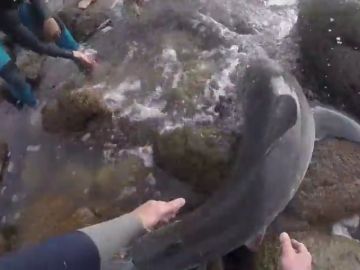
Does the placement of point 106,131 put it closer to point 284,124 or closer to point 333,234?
point 284,124

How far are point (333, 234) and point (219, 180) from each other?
37.2 inches

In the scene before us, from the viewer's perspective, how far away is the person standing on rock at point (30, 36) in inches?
185

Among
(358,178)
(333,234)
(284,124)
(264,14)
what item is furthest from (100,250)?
(264,14)

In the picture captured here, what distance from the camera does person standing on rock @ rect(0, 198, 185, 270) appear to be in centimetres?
223

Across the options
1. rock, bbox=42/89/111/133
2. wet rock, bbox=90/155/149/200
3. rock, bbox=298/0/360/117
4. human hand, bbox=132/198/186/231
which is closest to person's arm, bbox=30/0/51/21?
rock, bbox=42/89/111/133

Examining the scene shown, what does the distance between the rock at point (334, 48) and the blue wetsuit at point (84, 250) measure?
2.56 m

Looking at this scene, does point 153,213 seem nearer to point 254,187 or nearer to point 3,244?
point 254,187

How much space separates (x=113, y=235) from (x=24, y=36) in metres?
2.75

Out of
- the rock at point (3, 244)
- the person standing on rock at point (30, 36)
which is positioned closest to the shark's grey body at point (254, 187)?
the rock at point (3, 244)

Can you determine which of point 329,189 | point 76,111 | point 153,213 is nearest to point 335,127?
point 329,189

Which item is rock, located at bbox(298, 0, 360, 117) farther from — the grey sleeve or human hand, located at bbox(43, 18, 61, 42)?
the grey sleeve

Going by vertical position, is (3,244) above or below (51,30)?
below

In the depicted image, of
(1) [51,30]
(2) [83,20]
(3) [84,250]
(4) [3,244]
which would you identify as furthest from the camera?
(2) [83,20]

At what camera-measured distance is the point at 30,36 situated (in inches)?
191
